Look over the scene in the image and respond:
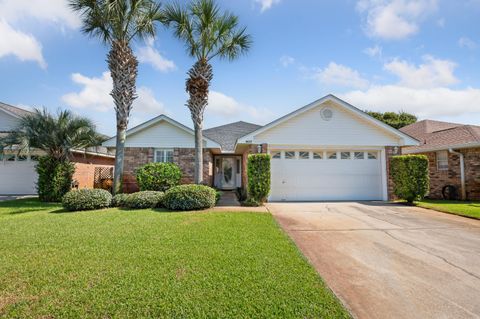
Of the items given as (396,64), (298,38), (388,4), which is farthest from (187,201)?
(396,64)

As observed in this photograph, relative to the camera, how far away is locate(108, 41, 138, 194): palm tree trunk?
11.8m

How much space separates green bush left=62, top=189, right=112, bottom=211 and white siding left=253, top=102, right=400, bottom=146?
736cm

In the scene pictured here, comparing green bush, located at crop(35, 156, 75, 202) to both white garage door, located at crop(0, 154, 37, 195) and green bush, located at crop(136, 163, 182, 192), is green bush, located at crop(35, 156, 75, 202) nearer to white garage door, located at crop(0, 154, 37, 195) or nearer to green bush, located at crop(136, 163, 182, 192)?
green bush, located at crop(136, 163, 182, 192)

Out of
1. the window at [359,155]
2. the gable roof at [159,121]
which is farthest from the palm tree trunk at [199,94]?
the window at [359,155]

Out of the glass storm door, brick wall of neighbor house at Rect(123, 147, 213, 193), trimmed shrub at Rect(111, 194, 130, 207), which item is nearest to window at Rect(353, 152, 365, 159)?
brick wall of neighbor house at Rect(123, 147, 213, 193)

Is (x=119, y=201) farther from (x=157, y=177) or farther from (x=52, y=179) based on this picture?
(x=52, y=179)

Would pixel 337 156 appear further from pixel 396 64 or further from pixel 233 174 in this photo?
pixel 233 174

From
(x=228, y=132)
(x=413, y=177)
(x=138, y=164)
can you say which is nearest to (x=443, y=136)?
(x=413, y=177)

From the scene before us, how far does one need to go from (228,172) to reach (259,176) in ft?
31.8

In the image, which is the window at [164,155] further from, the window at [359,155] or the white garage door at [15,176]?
the window at [359,155]

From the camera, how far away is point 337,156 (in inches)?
492

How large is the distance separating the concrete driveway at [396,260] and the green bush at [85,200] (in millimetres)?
7240

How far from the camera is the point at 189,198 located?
955cm

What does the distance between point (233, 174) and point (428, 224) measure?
46.7 feet
